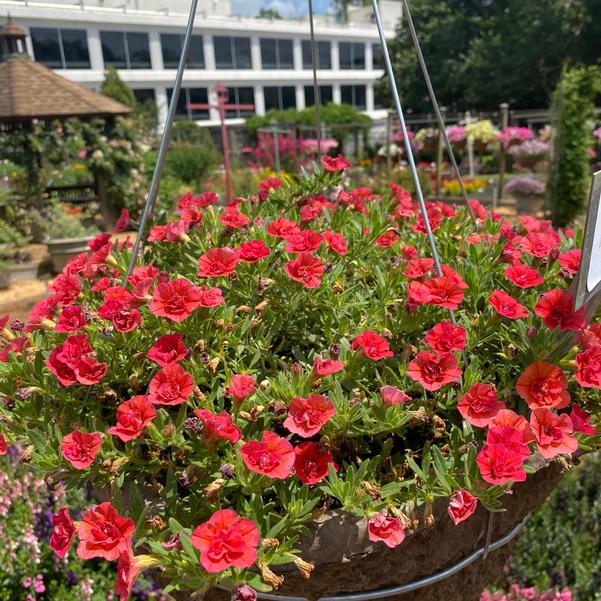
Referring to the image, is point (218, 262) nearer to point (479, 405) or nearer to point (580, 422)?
point (479, 405)

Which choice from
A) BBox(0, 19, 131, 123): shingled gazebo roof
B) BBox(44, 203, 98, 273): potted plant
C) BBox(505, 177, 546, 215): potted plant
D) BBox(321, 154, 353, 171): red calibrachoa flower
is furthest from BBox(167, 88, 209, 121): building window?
BBox(321, 154, 353, 171): red calibrachoa flower

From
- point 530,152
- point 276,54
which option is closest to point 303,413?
point 530,152

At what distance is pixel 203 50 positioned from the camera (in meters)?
30.1

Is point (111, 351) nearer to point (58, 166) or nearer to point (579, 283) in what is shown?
point (579, 283)

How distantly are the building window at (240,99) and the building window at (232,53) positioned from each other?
3.87 ft

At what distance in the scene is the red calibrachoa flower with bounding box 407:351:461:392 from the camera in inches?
36.7

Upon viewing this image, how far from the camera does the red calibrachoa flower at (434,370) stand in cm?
93

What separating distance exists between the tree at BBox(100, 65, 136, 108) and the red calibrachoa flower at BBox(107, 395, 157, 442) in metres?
21.5

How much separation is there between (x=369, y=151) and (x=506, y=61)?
8445mm

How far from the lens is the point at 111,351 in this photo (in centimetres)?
109

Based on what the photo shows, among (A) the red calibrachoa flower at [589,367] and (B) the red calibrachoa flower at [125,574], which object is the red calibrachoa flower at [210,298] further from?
(A) the red calibrachoa flower at [589,367]

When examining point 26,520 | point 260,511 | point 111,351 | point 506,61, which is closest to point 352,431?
point 260,511

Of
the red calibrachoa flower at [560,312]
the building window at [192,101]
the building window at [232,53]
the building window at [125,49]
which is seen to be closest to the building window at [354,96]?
the building window at [232,53]

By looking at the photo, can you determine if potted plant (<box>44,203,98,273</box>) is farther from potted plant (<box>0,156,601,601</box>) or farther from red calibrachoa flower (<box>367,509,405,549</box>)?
red calibrachoa flower (<box>367,509,405,549</box>)
